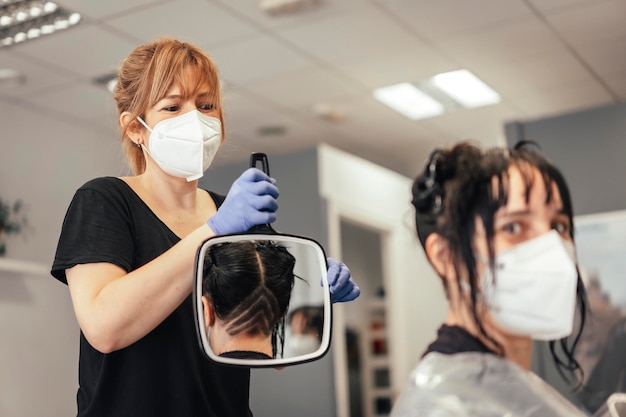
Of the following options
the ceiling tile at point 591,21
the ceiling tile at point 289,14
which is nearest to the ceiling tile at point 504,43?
the ceiling tile at point 591,21

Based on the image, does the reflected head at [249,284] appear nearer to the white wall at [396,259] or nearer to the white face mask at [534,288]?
the white face mask at [534,288]

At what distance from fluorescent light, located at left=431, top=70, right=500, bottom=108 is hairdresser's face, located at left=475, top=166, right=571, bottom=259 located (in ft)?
12.8

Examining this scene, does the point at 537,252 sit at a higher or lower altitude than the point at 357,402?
higher

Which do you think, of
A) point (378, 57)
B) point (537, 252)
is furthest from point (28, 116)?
point (537, 252)

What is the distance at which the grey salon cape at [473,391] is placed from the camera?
1041 millimetres

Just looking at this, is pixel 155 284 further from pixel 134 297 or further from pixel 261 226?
pixel 261 226

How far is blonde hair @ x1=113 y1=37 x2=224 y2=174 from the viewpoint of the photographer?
147 centimetres

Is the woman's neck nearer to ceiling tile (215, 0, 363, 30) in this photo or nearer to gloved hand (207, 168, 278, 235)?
gloved hand (207, 168, 278, 235)

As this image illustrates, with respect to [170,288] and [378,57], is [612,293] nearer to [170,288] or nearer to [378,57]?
[378,57]

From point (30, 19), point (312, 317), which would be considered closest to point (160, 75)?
point (312, 317)

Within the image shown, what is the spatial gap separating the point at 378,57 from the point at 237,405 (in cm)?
331

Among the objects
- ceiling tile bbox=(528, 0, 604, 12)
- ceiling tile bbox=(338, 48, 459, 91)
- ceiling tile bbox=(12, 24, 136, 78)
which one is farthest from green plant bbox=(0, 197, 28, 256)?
ceiling tile bbox=(528, 0, 604, 12)

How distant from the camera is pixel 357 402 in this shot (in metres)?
6.86

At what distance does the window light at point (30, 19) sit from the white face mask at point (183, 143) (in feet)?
8.43
